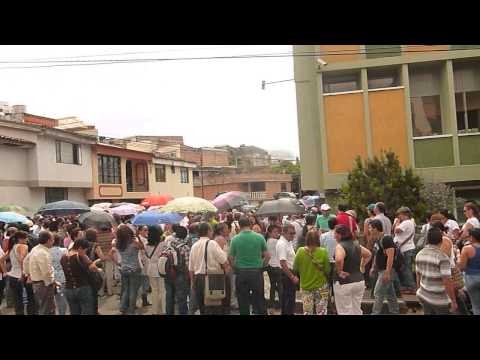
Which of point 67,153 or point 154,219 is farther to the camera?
point 67,153

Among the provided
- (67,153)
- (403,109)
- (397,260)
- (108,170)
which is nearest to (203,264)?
(397,260)

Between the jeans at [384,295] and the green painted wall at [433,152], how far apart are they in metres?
10.2

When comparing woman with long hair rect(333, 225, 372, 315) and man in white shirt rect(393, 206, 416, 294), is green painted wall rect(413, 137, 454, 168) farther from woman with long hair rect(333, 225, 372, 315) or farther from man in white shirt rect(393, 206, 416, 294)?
woman with long hair rect(333, 225, 372, 315)

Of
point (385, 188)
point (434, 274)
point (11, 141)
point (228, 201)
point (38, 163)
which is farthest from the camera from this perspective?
point (38, 163)

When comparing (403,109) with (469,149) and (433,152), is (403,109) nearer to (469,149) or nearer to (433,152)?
(433,152)

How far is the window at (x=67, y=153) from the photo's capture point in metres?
27.8

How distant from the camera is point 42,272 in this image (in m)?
7.49

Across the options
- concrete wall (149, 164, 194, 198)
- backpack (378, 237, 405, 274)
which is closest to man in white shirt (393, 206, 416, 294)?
backpack (378, 237, 405, 274)

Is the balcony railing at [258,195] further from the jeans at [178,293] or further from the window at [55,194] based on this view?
the jeans at [178,293]

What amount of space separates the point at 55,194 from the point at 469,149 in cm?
2074

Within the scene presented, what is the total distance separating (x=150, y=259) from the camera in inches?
325
